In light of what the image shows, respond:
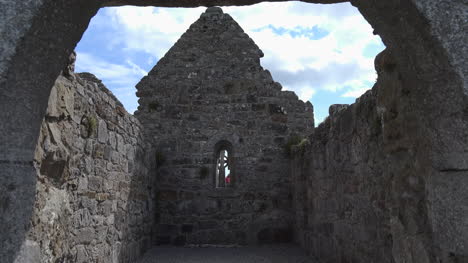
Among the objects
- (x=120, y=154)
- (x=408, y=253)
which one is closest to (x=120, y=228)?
(x=120, y=154)

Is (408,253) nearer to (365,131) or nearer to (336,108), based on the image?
(365,131)

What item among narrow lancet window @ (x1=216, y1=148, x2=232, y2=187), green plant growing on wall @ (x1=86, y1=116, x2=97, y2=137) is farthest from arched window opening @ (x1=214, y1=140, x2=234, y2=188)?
green plant growing on wall @ (x1=86, y1=116, x2=97, y2=137)

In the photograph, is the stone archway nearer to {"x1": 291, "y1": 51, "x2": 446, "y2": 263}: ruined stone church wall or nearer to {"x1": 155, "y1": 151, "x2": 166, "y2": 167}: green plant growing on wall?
{"x1": 291, "y1": 51, "x2": 446, "y2": 263}: ruined stone church wall

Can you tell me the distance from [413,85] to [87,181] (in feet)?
11.6

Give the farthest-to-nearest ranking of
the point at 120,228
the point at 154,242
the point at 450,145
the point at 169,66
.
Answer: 1. the point at 169,66
2. the point at 154,242
3. the point at 120,228
4. the point at 450,145

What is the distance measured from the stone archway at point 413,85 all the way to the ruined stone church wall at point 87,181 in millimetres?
413

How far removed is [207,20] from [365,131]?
710 centimetres

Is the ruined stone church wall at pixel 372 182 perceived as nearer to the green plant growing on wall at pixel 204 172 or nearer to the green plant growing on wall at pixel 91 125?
the green plant growing on wall at pixel 204 172

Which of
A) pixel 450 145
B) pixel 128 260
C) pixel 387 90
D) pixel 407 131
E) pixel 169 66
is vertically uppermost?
pixel 169 66

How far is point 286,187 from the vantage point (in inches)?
364

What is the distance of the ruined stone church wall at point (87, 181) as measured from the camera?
294cm

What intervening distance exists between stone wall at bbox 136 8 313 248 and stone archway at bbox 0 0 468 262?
23.7 feet

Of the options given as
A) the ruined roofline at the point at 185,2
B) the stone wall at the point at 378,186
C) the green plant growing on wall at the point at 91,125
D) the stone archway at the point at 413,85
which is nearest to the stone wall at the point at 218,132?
the stone wall at the point at 378,186

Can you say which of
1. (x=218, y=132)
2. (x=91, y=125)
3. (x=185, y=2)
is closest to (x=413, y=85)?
(x=185, y=2)
